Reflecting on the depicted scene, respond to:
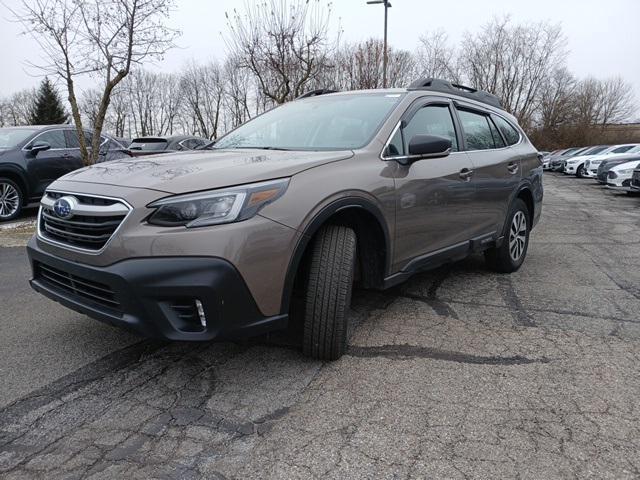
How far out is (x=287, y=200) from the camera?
2.49 m

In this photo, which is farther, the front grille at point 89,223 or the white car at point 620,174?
the white car at point 620,174

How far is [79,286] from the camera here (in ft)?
8.41

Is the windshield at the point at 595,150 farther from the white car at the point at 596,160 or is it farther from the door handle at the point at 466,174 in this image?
the door handle at the point at 466,174

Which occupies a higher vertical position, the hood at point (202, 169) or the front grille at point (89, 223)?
the hood at point (202, 169)

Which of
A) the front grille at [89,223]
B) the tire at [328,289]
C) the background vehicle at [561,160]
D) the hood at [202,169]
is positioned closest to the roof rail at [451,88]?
the hood at [202,169]

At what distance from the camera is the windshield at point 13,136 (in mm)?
8461

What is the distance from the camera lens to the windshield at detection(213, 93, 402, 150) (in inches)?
131

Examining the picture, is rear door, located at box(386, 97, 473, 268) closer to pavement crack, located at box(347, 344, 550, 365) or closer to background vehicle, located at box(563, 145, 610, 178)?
pavement crack, located at box(347, 344, 550, 365)

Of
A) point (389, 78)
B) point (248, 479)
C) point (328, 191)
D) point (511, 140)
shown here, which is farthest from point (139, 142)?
point (389, 78)

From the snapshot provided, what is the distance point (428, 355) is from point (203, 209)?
167 centimetres

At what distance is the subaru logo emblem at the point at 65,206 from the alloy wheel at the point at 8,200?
6.84 m

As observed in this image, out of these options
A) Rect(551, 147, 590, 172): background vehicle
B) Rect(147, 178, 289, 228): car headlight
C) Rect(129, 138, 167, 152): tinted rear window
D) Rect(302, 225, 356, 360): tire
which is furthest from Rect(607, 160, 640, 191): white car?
Rect(147, 178, 289, 228): car headlight

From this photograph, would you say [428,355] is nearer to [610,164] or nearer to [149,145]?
[149,145]

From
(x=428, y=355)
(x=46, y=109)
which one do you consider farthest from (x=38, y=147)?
(x=46, y=109)
